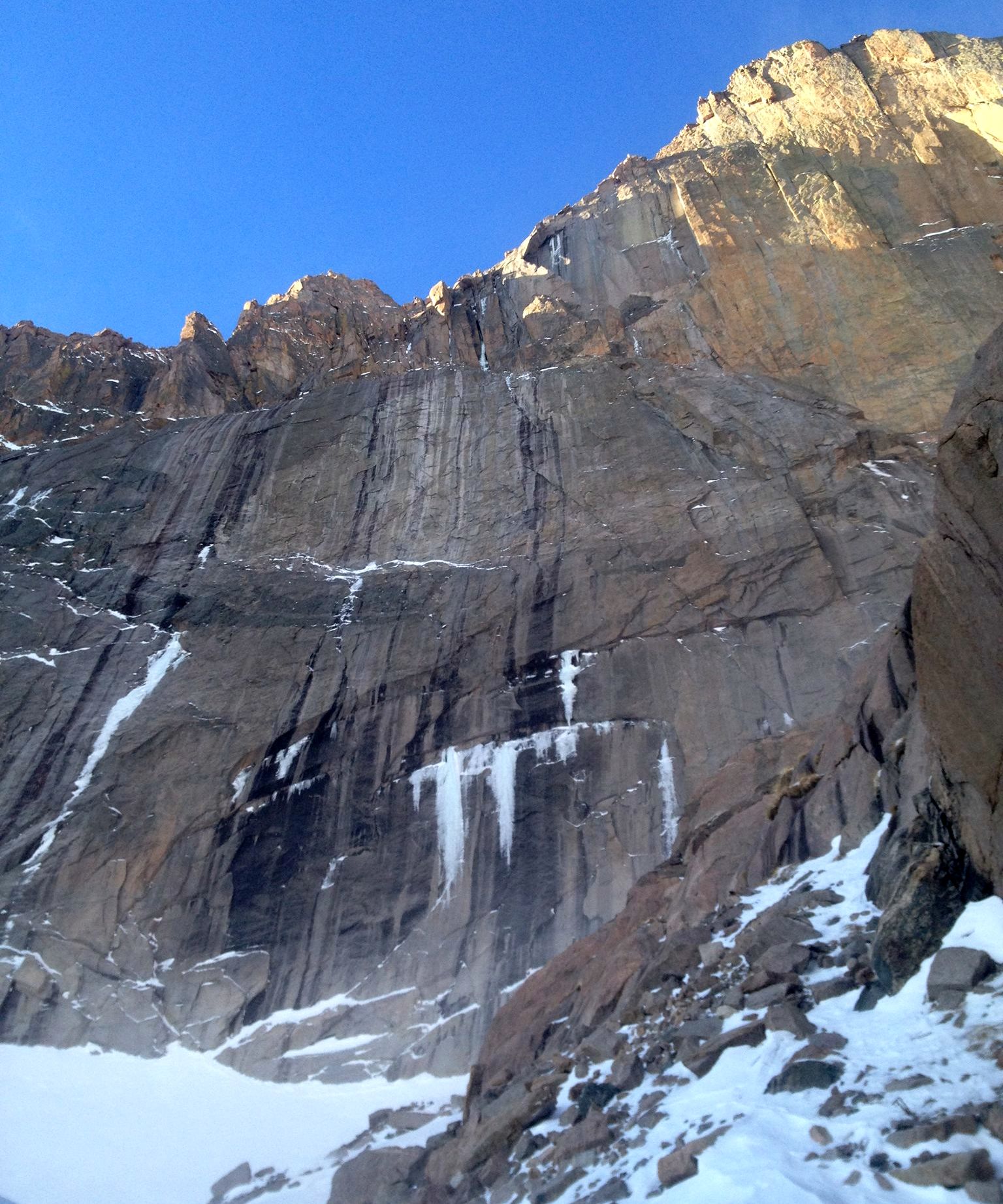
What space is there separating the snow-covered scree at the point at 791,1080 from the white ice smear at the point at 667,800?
13.2 metres

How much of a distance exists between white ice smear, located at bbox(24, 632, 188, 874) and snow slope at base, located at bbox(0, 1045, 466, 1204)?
18.1 ft

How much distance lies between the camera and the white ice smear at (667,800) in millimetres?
25922

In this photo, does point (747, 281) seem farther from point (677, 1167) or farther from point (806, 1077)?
point (677, 1167)

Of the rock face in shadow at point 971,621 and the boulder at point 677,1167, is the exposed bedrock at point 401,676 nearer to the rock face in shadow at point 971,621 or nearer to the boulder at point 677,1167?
the rock face in shadow at point 971,621

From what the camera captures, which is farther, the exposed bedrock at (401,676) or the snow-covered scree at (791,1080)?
the exposed bedrock at (401,676)

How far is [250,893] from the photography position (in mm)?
28031

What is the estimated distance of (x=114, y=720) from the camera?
105ft

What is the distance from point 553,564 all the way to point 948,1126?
25.9 metres

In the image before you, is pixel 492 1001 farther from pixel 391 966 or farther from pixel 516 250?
pixel 516 250

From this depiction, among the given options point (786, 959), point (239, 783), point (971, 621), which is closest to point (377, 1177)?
point (786, 959)

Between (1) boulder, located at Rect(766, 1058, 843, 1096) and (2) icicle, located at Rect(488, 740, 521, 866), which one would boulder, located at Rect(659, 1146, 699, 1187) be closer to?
(1) boulder, located at Rect(766, 1058, 843, 1096)

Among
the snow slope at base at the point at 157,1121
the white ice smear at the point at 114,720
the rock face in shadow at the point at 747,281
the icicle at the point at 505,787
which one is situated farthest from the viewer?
the rock face in shadow at the point at 747,281

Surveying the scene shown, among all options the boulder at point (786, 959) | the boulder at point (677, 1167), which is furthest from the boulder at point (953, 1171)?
the boulder at point (786, 959)

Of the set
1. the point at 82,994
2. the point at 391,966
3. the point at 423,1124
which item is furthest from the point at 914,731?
the point at 82,994
